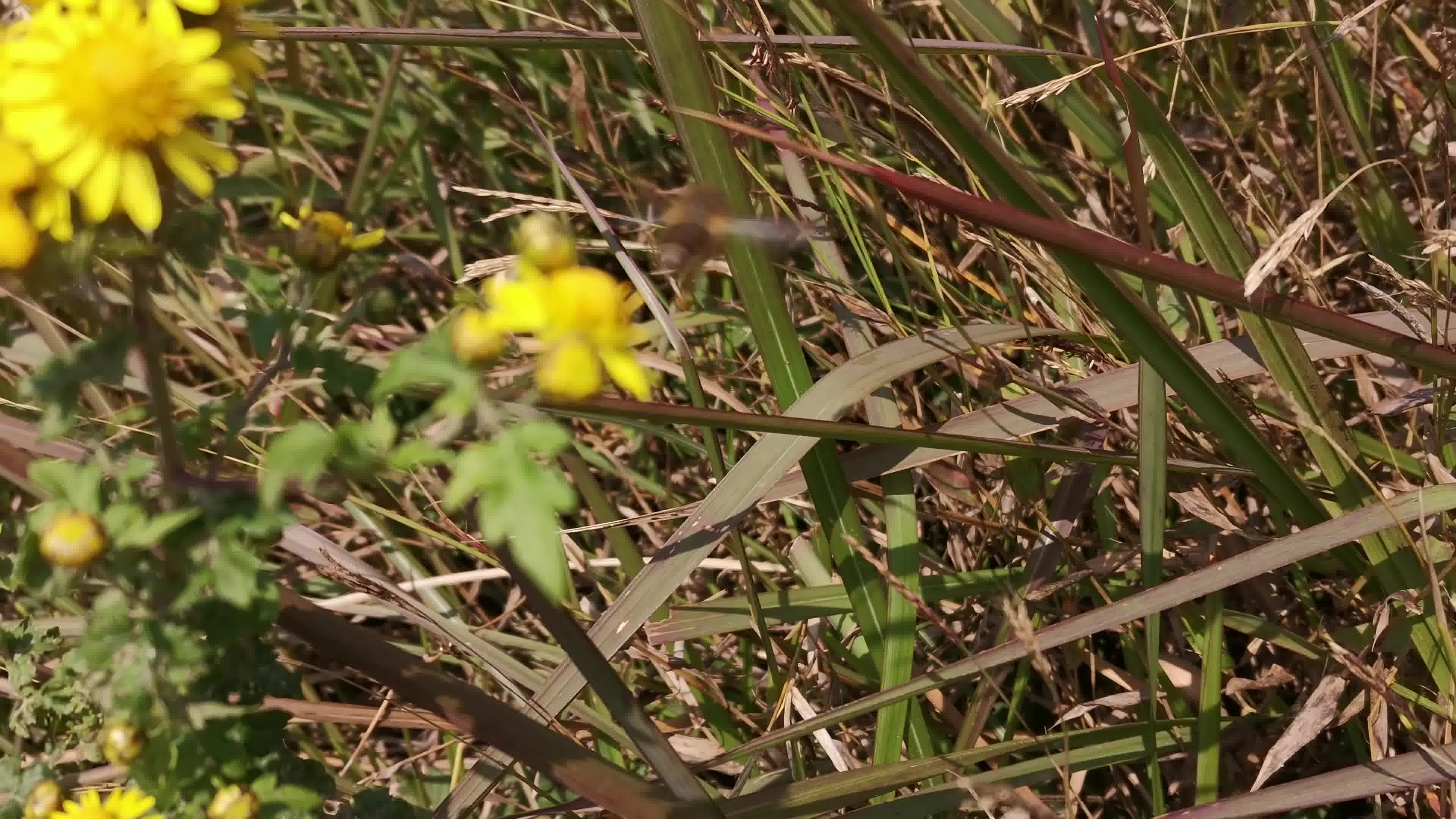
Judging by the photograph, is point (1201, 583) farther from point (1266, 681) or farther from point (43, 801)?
point (43, 801)

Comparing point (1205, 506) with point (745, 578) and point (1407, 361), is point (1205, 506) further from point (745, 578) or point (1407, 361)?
point (745, 578)

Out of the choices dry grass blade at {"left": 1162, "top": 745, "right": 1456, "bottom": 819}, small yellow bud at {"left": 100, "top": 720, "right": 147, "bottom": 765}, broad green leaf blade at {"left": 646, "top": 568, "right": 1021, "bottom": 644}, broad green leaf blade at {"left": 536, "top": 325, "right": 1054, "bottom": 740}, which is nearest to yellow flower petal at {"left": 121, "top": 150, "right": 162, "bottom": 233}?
small yellow bud at {"left": 100, "top": 720, "right": 147, "bottom": 765}

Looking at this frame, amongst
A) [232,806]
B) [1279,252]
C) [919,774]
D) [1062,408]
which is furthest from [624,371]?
[1062,408]

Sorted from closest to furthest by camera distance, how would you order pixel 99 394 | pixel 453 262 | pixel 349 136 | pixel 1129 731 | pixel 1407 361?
pixel 1407 361
pixel 1129 731
pixel 99 394
pixel 453 262
pixel 349 136

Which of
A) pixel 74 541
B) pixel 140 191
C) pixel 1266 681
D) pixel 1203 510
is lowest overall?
pixel 1266 681

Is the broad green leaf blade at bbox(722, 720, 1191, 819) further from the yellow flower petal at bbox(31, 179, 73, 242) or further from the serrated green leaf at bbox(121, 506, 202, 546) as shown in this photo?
the yellow flower petal at bbox(31, 179, 73, 242)

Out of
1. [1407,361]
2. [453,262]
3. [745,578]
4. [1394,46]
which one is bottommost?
[745,578]

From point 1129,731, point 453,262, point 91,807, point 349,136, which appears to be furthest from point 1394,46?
point 91,807
